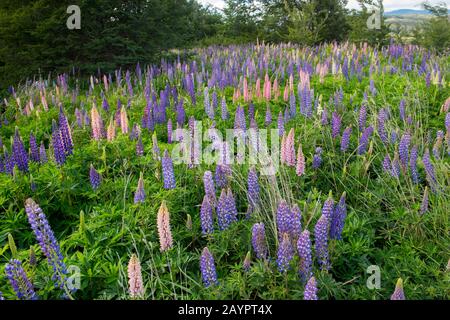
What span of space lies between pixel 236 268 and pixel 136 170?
1680 millimetres

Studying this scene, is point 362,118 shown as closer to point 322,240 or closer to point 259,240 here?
point 322,240

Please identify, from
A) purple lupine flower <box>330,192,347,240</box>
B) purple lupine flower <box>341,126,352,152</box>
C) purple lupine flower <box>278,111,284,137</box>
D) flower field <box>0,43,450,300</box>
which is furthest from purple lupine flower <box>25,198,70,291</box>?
purple lupine flower <box>341,126,352,152</box>

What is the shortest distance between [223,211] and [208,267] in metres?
0.52

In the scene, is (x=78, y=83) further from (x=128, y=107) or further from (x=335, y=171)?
(x=335, y=171)

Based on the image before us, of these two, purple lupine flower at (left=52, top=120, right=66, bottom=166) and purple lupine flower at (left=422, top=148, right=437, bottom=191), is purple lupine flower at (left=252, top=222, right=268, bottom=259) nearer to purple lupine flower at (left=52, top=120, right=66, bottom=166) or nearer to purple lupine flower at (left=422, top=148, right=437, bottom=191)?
purple lupine flower at (left=422, top=148, right=437, bottom=191)

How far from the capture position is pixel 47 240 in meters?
2.22

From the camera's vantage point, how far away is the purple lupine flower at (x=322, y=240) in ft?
7.95

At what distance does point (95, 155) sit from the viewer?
397 cm

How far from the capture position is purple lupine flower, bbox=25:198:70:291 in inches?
85.4

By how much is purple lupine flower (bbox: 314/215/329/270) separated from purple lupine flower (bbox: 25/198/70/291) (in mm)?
1415

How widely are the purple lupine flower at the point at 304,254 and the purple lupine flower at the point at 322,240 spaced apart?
0.15m

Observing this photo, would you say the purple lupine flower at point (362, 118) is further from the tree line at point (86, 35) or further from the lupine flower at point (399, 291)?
the tree line at point (86, 35)

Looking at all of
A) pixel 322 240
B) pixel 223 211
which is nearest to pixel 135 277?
pixel 223 211
